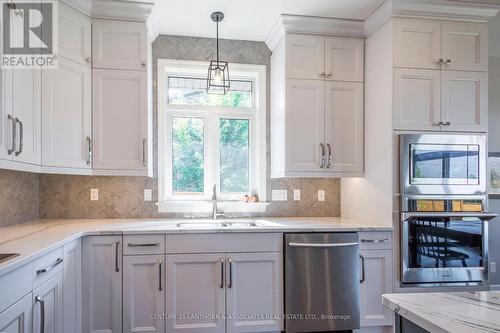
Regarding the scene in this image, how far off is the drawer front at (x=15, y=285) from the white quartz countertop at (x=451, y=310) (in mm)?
1420

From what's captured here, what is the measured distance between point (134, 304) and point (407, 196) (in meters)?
2.11

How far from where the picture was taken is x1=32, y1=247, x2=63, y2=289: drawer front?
1.54 metres

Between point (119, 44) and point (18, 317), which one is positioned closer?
point (18, 317)

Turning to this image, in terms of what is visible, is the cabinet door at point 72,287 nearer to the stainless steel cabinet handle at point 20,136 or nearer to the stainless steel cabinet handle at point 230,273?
the stainless steel cabinet handle at point 20,136

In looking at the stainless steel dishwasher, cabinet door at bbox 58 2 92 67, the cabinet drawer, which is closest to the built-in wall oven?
the stainless steel dishwasher

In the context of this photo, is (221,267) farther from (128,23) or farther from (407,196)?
(128,23)

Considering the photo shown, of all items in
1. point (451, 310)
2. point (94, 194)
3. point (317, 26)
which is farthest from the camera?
point (94, 194)

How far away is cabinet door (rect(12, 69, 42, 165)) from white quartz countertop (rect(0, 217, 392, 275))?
46cm

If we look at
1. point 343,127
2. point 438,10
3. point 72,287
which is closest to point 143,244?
point 72,287

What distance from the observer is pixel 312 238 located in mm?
2396

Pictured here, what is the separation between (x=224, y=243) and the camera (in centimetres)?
236

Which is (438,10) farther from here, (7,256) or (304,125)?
(7,256)

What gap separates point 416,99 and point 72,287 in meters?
2.76

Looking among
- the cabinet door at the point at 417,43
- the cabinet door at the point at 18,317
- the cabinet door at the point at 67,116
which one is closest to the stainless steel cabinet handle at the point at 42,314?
the cabinet door at the point at 18,317
